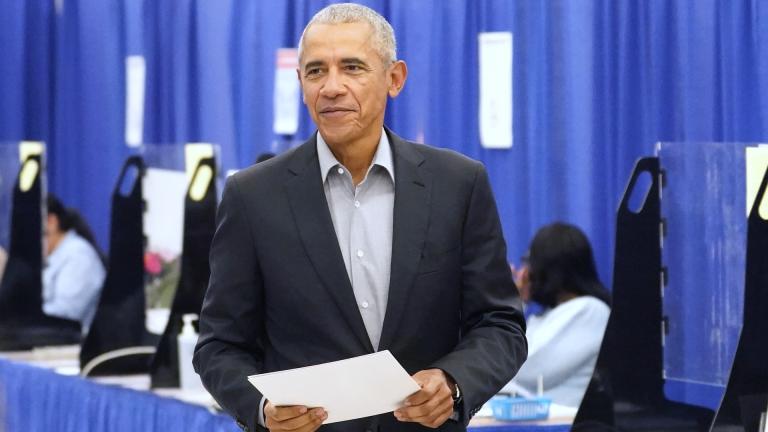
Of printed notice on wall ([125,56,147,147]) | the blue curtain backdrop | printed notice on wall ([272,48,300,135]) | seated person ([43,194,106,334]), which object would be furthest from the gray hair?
printed notice on wall ([125,56,147,147])

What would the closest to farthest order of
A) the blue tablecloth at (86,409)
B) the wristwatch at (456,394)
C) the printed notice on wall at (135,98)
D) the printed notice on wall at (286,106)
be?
the wristwatch at (456,394), the blue tablecloth at (86,409), the printed notice on wall at (286,106), the printed notice on wall at (135,98)

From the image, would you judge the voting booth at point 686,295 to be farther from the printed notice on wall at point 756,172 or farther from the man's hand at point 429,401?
the man's hand at point 429,401

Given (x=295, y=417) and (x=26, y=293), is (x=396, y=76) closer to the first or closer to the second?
(x=295, y=417)

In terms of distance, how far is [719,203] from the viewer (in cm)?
295

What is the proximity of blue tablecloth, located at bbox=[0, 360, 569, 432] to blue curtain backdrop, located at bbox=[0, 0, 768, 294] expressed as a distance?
98 centimetres

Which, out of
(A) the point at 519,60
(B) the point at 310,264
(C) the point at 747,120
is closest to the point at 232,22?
(A) the point at 519,60

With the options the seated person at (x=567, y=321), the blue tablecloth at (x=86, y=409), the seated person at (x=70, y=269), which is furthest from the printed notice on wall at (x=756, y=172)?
the seated person at (x=70, y=269)

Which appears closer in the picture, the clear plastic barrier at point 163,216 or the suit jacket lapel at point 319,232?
the suit jacket lapel at point 319,232

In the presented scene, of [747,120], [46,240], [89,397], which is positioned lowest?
[89,397]

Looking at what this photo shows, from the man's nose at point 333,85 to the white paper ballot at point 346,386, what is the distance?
1.18 ft

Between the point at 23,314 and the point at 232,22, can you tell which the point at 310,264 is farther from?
the point at 232,22

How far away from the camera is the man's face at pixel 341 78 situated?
6.09 ft

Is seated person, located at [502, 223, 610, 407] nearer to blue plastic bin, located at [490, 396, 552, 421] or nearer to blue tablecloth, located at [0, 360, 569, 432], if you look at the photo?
blue plastic bin, located at [490, 396, 552, 421]

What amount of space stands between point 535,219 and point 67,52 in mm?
3751
